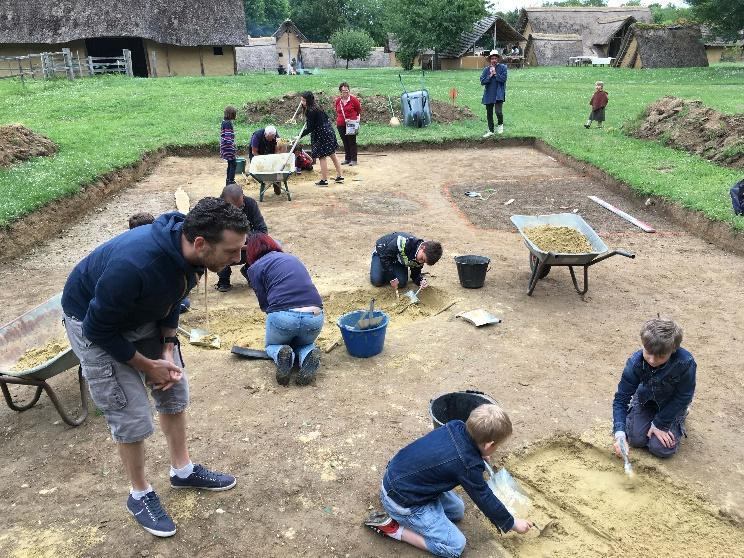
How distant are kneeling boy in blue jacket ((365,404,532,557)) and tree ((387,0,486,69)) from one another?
4006 cm

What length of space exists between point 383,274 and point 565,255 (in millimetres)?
2028

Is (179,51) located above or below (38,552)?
above

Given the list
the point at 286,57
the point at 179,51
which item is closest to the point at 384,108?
the point at 179,51

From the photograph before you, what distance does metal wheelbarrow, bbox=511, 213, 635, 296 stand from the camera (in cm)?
596

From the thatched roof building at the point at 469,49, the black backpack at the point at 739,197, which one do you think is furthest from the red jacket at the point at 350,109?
the thatched roof building at the point at 469,49

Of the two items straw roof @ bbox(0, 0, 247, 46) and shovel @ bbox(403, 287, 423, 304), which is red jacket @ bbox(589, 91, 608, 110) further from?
straw roof @ bbox(0, 0, 247, 46)

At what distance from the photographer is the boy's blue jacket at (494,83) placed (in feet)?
47.6

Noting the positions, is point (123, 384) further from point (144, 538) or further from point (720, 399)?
point (720, 399)

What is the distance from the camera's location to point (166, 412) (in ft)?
10.6

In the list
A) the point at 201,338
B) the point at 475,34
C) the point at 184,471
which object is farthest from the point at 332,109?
the point at 475,34

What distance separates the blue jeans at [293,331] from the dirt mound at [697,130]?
10.5m

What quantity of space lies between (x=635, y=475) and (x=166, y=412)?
305cm

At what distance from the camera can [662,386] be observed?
3.75m

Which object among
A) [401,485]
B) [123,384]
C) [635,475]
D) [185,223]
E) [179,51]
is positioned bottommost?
[635,475]
